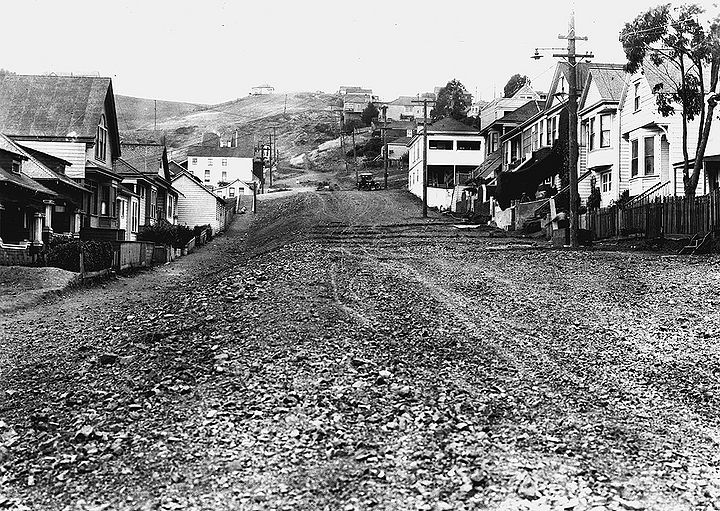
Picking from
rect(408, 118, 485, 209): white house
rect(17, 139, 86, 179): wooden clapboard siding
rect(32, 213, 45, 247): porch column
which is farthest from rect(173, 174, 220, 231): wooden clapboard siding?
rect(32, 213, 45, 247): porch column

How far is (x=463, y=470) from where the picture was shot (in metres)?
6.19

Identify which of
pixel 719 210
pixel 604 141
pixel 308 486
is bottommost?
pixel 308 486

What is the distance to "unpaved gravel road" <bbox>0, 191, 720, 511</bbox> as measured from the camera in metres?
5.95

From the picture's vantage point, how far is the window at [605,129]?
39719 millimetres

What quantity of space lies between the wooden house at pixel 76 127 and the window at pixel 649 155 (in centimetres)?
2430

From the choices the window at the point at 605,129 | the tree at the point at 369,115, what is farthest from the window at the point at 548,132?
the tree at the point at 369,115

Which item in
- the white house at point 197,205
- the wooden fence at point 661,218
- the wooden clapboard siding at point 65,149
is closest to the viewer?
the wooden fence at point 661,218

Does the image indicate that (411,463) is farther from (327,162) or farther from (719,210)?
(327,162)

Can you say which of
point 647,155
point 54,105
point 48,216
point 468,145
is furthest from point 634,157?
point 468,145

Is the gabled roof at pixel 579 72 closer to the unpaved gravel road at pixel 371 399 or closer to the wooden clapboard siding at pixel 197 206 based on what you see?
the wooden clapboard siding at pixel 197 206

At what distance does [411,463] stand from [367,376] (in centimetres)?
249

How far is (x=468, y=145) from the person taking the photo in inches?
2896

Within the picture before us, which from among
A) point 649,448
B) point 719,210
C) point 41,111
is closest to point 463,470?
point 649,448

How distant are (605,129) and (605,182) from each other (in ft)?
9.19
